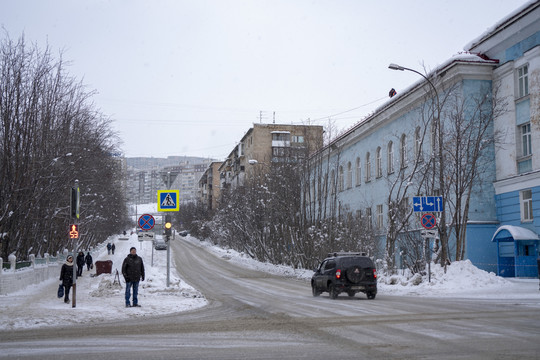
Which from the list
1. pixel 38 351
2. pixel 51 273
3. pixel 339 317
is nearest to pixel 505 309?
pixel 339 317

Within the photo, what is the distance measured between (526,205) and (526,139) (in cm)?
334

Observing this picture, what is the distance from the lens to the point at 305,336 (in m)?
11.2

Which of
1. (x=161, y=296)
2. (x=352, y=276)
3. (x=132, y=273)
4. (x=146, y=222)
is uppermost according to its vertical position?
(x=146, y=222)

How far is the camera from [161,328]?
1300cm

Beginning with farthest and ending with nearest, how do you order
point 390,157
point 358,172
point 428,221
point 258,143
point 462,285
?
1. point 258,143
2. point 358,172
3. point 390,157
4. point 428,221
5. point 462,285

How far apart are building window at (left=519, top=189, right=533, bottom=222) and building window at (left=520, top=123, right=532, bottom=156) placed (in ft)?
6.56

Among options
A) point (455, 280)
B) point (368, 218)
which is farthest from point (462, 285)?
point (368, 218)

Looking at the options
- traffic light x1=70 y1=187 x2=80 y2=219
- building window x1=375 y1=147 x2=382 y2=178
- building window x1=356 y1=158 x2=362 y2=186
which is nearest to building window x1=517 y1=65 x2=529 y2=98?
building window x1=375 y1=147 x2=382 y2=178

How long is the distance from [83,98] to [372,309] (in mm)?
29250

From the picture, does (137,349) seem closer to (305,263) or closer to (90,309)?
(90,309)

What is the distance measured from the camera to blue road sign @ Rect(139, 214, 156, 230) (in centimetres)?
2248

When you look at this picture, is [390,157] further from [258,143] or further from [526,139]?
[258,143]

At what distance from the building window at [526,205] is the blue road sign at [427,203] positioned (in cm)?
677

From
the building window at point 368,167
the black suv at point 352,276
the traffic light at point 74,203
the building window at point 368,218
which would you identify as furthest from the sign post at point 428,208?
the building window at point 368,167
